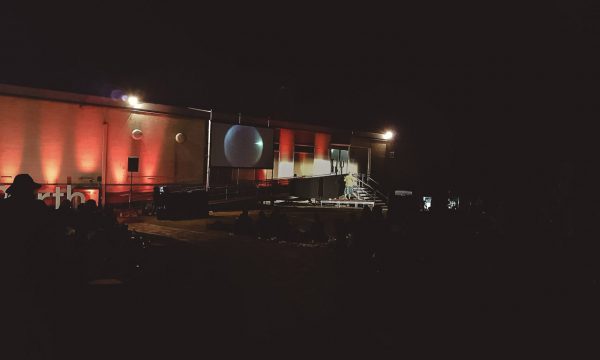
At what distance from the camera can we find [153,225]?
1297 centimetres

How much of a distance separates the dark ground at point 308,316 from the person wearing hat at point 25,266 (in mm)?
349

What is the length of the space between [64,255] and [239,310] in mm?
1983

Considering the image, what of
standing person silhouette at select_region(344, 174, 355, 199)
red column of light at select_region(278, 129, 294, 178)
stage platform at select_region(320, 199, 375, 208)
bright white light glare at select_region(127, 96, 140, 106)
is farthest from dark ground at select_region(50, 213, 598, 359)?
standing person silhouette at select_region(344, 174, 355, 199)

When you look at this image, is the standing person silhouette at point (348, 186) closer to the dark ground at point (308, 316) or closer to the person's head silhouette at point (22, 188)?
the dark ground at point (308, 316)

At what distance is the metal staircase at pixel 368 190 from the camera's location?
23811mm

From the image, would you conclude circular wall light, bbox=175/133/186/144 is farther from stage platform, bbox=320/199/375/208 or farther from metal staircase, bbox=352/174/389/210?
metal staircase, bbox=352/174/389/210

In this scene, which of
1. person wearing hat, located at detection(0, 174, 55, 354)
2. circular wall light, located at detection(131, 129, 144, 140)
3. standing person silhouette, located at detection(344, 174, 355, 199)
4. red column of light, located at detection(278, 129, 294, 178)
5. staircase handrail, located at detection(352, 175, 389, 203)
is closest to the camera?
person wearing hat, located at detection(0, 174, 55, 354)

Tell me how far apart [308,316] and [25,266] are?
9.55 ft

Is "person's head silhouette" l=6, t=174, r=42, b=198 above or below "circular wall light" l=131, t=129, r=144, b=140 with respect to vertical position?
below

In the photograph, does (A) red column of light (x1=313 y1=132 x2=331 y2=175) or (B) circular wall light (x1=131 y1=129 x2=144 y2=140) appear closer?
(B) circular wall light (x1=131 y1=129 x2=144 y2=140)

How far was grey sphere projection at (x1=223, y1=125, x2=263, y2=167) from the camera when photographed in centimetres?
1877

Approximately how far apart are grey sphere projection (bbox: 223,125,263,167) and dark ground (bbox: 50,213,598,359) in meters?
11.3

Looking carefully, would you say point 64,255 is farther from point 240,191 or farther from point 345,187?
point 345,187

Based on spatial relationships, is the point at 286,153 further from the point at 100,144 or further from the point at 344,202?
the point at 100,144
